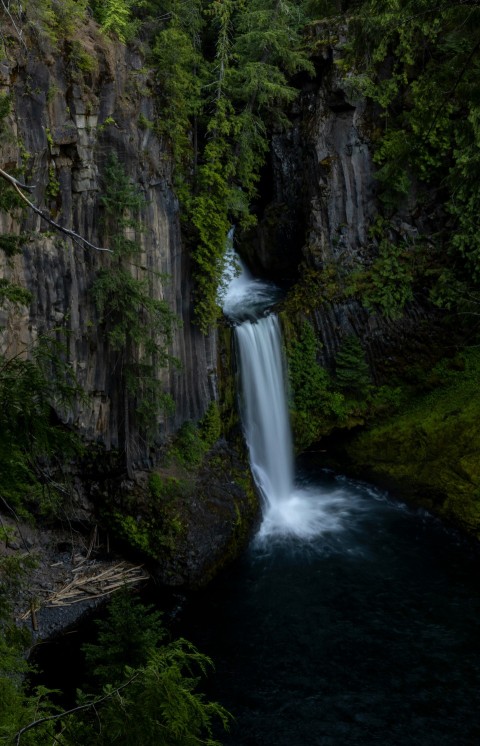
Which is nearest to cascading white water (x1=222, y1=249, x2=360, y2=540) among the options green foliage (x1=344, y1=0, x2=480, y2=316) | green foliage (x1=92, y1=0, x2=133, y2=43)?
green foliage (x1=344, y1=0, x2=480, y2=316)

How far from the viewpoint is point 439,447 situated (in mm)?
13875

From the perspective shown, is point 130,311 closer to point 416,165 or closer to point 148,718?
point 148,718

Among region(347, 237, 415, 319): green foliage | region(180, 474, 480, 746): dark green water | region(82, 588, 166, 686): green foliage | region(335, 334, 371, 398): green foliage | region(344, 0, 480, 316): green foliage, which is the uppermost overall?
region(344, 0, 480, 316): green foliage

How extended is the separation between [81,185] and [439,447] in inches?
430

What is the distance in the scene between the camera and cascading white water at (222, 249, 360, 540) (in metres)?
14.0

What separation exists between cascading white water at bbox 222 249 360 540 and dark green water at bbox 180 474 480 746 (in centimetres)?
85

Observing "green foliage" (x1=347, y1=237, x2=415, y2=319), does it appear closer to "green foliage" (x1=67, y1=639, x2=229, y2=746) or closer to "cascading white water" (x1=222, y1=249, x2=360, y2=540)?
"cascading white water" (x1=222, y1=249, x2=360, y2=540)

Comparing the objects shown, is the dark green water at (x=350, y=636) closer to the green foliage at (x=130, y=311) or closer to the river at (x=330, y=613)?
the river at (x=330, y=613)

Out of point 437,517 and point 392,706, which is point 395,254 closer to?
point 437,517

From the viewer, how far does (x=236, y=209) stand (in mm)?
14133

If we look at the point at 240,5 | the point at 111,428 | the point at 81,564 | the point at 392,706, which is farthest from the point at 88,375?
the point at 240,5

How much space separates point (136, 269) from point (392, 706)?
31.4 ft

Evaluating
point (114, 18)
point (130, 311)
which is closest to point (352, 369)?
point (130, 311)

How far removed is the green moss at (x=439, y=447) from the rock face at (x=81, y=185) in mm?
6639
